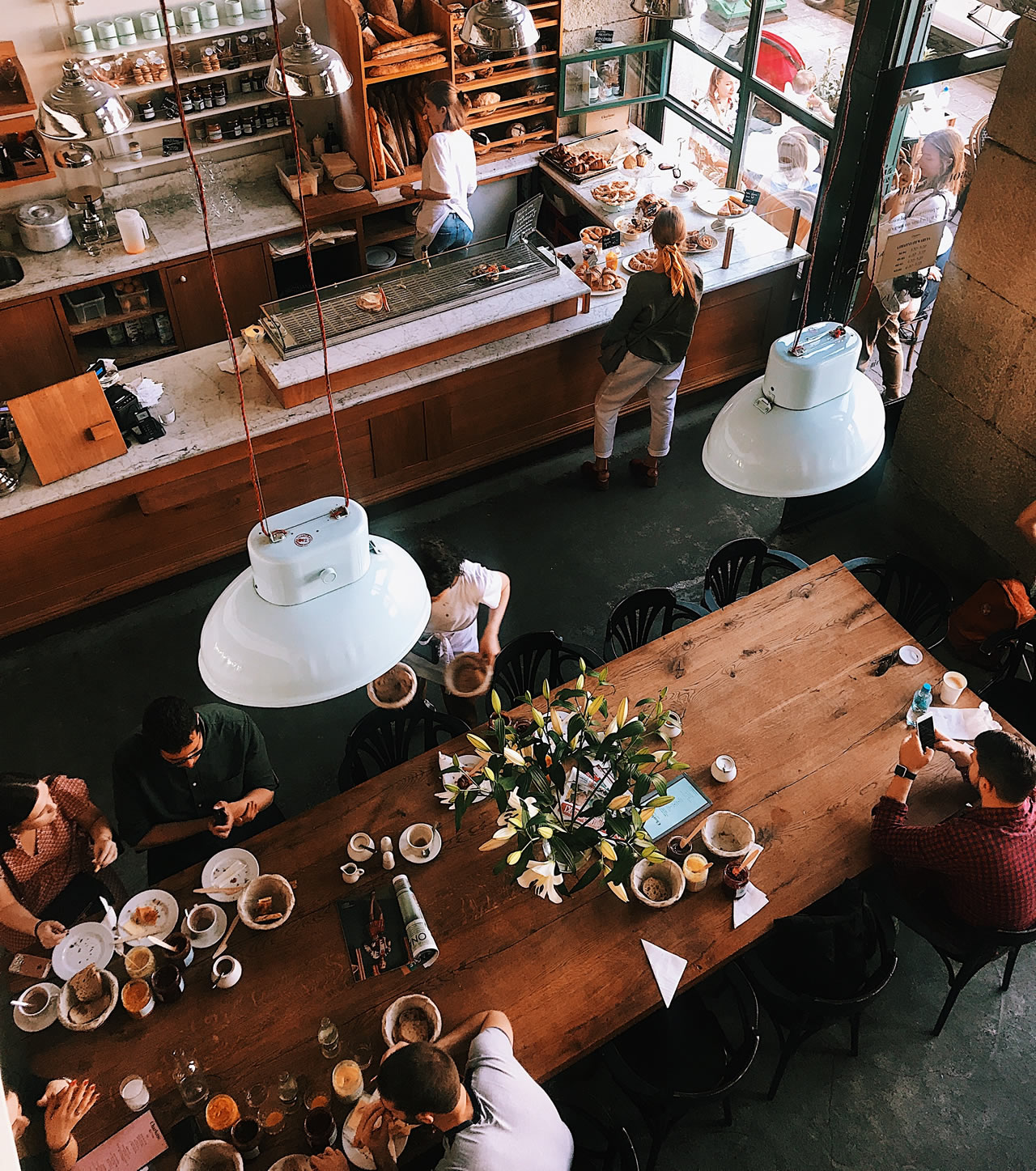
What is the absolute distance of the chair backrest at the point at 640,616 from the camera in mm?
4051

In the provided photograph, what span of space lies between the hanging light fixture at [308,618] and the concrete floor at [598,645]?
186 centimetres

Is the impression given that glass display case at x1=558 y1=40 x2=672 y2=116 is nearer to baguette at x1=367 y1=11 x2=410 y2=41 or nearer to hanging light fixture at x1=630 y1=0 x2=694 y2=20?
baguette at x1=367 y1=11 x2=410 y2=41

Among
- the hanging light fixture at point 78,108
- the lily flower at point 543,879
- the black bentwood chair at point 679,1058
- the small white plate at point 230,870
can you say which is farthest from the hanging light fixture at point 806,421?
the hanging light fixture at point 78,108

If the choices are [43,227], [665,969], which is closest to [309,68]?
[43,227]

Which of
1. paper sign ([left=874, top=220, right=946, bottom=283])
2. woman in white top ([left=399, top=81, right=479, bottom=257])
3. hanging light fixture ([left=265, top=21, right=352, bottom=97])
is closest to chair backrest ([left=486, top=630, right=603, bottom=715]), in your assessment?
hanging light fixture ([left=265, top=21, right=352, bottom=97])

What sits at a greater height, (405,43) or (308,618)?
(308,618)

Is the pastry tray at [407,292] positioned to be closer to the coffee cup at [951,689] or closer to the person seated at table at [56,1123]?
the coffee cup at [951,689]

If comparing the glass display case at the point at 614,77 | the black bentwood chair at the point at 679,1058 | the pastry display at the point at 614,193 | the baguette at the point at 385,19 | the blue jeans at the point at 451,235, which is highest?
the baguette at the point at 385,19

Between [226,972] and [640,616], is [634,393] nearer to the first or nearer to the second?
[640,616]

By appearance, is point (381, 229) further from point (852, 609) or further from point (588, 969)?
point (588, 969)

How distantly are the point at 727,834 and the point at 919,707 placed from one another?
90 centimetres

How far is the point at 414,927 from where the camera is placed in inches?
119

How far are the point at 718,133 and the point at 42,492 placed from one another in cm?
470

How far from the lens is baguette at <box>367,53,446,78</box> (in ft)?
19.1
